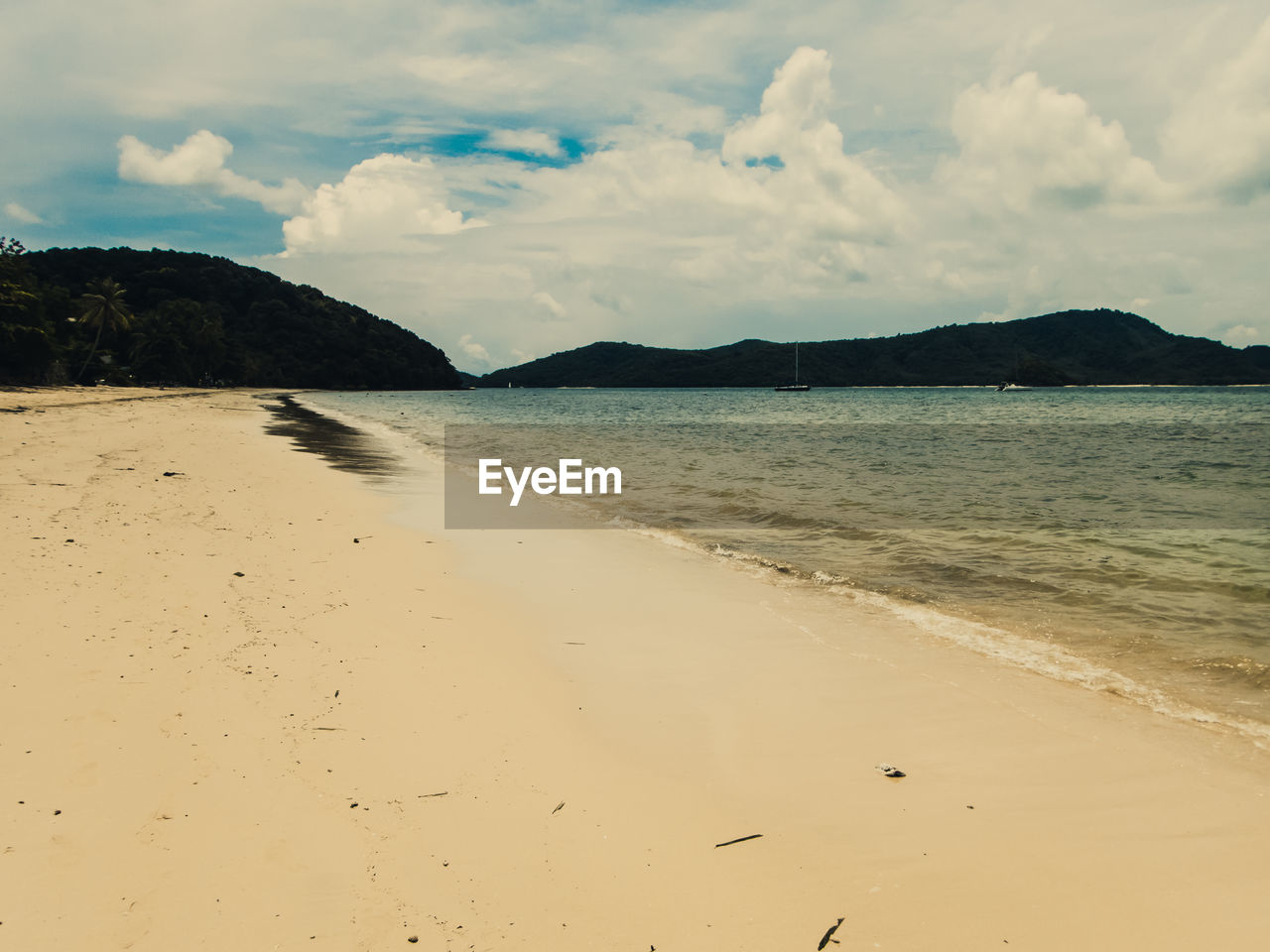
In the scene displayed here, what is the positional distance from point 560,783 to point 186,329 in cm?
10890

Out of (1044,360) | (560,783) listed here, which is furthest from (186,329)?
(1044,360)

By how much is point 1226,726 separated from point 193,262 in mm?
173862

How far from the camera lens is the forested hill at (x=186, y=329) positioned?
174 feet

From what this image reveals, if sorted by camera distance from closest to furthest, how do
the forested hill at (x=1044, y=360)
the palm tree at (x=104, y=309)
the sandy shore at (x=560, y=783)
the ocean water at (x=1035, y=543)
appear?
1. the sandy shore at (x=560, y=783)
2. the ocean water at (x=1035, y=543)
3. the palm tree at (x=104, y=309)
4. the forested hill at (x=1044, y=360)

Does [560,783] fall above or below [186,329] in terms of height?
below

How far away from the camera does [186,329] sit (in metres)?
92.3

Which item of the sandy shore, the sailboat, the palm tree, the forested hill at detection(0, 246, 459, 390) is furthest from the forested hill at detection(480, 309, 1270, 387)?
the sandy shore

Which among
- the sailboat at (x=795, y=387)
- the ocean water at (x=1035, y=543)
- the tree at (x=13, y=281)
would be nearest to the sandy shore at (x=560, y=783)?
the ocean water at (x=1035, y=543)

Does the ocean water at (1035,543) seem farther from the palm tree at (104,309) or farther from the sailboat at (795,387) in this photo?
the sailboat at (795,387)

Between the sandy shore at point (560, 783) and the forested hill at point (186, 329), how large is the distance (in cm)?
5992

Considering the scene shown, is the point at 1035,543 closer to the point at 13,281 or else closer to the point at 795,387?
the point at 13,281

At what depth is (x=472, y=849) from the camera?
10.5 ft

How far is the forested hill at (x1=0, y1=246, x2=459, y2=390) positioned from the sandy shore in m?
59.9

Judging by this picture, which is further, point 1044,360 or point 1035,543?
point 1044,360
